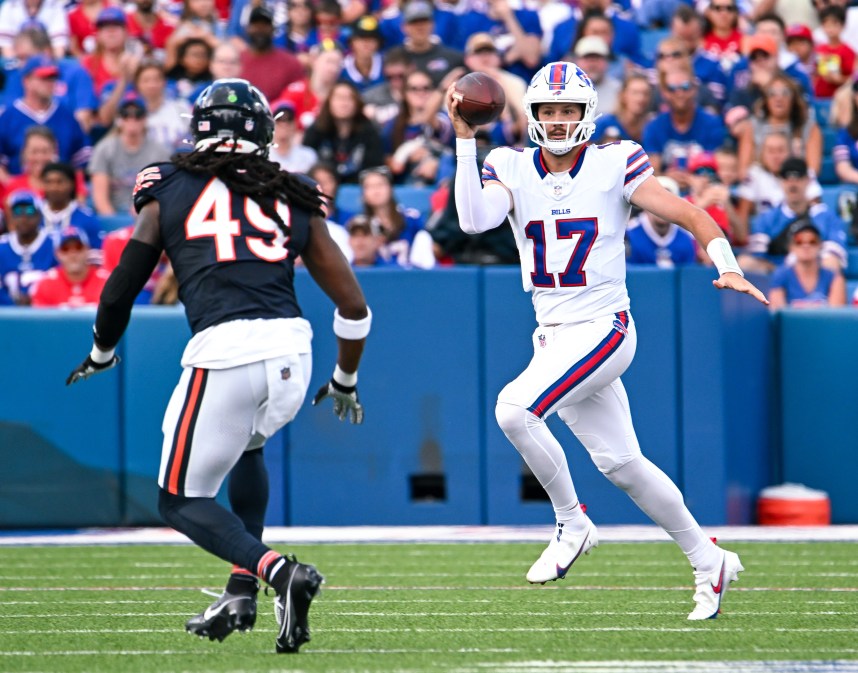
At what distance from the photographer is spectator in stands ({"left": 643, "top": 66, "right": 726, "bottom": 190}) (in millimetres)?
10102

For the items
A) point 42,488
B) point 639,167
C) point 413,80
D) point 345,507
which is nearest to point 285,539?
point 345,507

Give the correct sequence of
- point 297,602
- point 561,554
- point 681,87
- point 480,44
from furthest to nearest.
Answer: point 480,44 < point 681,87 < point 561,554 < point 297,602

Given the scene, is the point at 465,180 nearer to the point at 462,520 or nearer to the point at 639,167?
the point at 639,167

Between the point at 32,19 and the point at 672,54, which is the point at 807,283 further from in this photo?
the point at 32,19

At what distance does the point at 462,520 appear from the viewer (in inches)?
317

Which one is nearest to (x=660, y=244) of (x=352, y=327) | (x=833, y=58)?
(x=833, y=58)

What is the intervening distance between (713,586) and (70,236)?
4919 mm

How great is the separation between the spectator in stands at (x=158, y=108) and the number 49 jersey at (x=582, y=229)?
19.1 feet

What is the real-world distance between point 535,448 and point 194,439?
1405mm

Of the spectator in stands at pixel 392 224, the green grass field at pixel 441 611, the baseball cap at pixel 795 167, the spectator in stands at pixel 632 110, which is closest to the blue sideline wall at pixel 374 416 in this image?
the green grass field at pixel 441 611

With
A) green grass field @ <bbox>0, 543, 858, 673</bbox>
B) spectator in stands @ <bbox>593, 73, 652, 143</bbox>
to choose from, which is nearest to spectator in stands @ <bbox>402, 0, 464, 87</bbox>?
spectator in stands @ <bbox>593, 73, 652, 143</bbox>

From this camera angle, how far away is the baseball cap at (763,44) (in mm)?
10758

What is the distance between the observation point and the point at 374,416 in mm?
8047

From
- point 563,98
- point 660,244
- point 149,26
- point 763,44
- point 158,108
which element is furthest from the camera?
point 149,26
